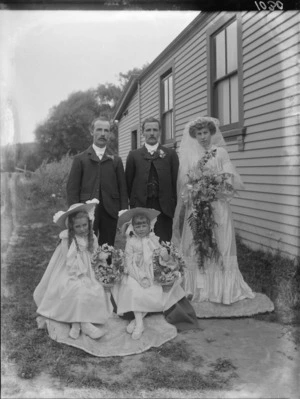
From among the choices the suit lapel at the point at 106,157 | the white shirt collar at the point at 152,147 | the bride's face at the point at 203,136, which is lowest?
the suit lapel at the point at 106,157

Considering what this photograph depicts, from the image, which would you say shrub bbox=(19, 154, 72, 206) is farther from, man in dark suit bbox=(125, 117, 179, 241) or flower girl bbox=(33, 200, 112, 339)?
flower girl bbox=(33, 200, 112, 339)

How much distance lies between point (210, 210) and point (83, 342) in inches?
74.0

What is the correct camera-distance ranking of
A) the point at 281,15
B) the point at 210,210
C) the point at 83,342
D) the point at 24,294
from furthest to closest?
the point at 281,15 < the point at 24,294 < the point at 210,210 < the point at 83,342

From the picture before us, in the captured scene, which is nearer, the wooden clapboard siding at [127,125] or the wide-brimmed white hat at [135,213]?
the wide-brimmed white hat at [135,213]

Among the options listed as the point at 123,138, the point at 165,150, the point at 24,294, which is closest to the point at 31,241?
the point at 24,294

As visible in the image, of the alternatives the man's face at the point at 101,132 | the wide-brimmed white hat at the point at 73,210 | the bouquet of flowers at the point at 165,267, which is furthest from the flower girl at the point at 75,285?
the man's face at the point at 101,132

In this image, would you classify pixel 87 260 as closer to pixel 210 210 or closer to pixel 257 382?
pixel 210 210

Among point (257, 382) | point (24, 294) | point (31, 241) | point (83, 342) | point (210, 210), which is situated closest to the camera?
point (257, 382)

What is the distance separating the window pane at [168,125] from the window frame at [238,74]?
3055 mm

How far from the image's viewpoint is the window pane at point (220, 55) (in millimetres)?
7301

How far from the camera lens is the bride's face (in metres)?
4.62

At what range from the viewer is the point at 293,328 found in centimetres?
397

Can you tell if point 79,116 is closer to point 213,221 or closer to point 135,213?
point 213,221

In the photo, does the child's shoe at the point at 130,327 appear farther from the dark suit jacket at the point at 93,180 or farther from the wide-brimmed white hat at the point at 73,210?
the dark suit jacket at the point at 93,180
